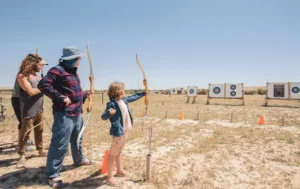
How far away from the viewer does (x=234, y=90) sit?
21.1 metres

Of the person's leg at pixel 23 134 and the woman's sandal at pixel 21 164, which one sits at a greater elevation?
the person's leg at pixel 23 134

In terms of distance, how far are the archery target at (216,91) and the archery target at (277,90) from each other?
14.4ft

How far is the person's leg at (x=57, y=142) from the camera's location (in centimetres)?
281

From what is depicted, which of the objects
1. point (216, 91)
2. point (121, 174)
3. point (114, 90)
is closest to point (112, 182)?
point (121, 174)

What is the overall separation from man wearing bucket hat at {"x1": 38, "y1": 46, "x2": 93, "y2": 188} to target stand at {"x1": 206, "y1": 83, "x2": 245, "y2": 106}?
18.8 m

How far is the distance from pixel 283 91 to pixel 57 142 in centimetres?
2094

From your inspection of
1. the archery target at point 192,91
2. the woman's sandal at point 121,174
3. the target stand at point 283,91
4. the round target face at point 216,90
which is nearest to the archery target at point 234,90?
the round target face at point 216,90

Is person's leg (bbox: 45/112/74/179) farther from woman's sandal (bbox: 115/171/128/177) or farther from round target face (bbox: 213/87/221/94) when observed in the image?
round target face (bbox: 213/87/221/94)

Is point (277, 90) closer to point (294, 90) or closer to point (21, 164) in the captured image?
point (294, 90)

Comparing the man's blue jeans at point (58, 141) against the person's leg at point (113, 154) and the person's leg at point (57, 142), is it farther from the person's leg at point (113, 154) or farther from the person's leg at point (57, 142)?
the person's leg at point (113, 154)

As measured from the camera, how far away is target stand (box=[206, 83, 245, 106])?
20684mm

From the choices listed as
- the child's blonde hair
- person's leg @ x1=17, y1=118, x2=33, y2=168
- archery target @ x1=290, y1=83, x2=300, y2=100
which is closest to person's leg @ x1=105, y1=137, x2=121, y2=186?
the child's blonde hair

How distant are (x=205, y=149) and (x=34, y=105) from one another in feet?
12.7

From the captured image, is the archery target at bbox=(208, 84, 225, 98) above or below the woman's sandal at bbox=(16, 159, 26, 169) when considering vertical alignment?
above
